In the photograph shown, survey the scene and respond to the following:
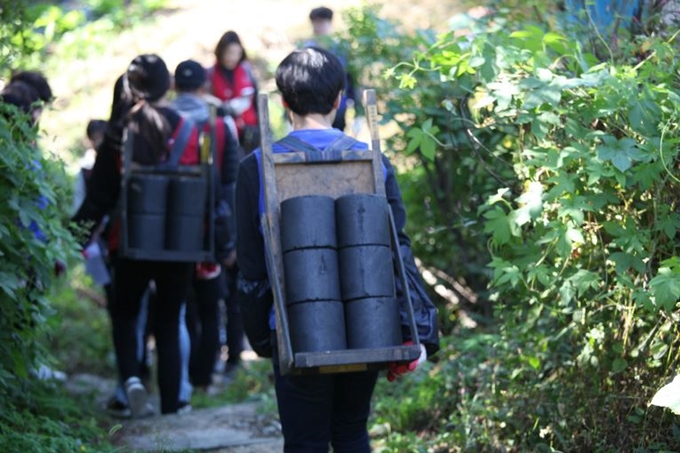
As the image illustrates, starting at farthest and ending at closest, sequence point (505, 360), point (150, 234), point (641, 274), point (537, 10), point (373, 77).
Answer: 1. point (373, 77)
2. point (150, 234)
3. point (537, 10)
4. point (505, 360)
5. point (641, 274)

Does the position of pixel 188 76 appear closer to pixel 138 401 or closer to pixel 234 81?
pixel 234 81

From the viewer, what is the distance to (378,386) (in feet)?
20.2

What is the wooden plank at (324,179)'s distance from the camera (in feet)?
12.2

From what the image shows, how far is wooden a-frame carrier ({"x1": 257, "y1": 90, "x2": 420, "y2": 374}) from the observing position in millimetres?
3461

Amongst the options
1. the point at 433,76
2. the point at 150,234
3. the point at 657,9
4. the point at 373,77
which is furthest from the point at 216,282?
the point at 657,9

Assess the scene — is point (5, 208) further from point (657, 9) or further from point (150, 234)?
point (657, 9)

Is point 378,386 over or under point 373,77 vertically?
under

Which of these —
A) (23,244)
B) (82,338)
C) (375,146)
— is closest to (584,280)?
(375,146)

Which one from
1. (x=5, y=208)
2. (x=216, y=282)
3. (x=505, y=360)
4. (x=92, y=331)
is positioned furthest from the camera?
(x=92, y=331)

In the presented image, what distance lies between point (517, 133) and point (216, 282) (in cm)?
318

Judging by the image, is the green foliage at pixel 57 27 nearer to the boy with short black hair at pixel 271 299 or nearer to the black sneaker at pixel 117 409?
the boy with short black hair at pixel 271 299

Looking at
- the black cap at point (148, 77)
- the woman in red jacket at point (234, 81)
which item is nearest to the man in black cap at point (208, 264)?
the black cap at point (148, 77)

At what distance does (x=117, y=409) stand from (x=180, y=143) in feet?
5.52

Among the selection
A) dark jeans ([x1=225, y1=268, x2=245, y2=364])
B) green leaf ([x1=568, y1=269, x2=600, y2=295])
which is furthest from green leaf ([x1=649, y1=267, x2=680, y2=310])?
dark jeans ([x1=225, y1=268, x2=245, y2=364])
